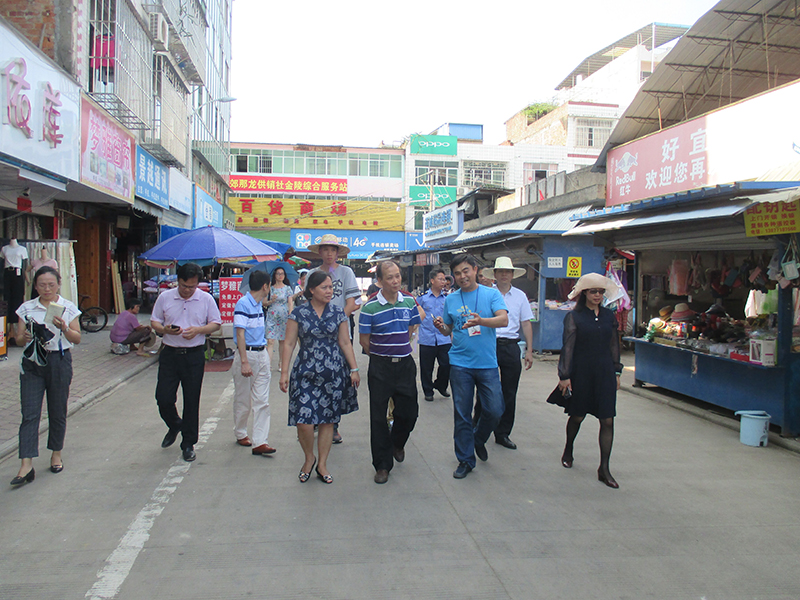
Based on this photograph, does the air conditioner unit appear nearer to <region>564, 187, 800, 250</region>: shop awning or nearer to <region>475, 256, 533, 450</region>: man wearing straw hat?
<region>564, 187, 800, 250</region>: shop awning

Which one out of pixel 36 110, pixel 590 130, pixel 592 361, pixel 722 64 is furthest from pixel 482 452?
pixel 590 130

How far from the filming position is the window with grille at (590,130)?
4184 cm

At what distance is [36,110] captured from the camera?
8.82m

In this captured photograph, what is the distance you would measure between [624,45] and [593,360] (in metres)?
45.7

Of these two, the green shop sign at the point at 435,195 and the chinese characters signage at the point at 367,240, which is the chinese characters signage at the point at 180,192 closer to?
the chinese characters signage at the point at 367,240

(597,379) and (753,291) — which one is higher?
(753,291)

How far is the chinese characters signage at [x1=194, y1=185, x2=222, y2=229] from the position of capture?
2198 centimetres

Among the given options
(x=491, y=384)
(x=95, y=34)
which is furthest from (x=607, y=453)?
(x=95, y=34)

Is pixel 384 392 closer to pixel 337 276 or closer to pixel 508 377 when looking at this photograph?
pixel 508 377

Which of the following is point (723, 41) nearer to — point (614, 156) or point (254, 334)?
point (614, 156)

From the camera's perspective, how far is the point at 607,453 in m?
4.78

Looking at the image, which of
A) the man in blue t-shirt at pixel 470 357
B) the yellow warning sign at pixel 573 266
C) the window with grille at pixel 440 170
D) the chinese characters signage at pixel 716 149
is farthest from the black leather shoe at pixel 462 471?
the window with grille at pixel 440 170

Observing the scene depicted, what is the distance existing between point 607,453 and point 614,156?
9.95m

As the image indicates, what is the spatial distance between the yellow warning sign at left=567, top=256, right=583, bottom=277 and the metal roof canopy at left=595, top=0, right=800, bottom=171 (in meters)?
3.03
